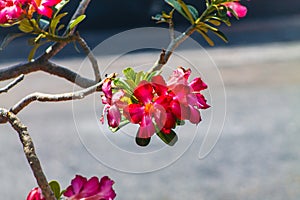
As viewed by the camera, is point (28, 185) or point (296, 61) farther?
point (296, 61)

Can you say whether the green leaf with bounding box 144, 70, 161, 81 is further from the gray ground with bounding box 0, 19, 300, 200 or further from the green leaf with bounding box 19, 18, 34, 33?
the gray ground with bounding box 0, 19, 300, 200

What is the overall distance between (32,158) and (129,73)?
0.34 ft

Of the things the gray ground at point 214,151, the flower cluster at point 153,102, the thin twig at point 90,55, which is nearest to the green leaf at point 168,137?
the flower cluster at point 153,102

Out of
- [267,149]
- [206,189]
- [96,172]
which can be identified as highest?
[96,172]

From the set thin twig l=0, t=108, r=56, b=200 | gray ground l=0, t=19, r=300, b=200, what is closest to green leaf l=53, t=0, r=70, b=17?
thin twig l=0, t=108, r=56, b=200

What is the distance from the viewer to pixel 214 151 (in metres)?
3.00

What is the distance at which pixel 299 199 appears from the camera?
8.21 feet

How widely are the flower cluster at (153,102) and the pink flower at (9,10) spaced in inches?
5.0

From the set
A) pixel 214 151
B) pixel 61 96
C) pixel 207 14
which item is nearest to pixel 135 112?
pixel 61 96

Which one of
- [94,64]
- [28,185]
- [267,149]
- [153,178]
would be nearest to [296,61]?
[267,149]

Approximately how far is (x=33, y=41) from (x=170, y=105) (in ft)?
0.77

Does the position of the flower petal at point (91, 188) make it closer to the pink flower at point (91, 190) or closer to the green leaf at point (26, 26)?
the pink flower at point (91, 190)

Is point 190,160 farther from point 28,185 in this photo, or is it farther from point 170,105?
point 170,105

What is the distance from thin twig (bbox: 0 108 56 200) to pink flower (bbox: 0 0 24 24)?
0.09m
